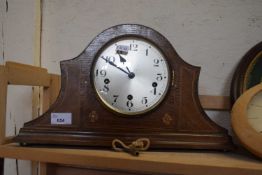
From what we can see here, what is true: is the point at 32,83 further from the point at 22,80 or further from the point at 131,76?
the point at 131,76

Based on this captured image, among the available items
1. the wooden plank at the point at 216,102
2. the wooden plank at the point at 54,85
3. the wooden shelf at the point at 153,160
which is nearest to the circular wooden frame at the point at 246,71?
the wooden plank at the point at 216,102

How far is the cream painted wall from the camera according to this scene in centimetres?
82

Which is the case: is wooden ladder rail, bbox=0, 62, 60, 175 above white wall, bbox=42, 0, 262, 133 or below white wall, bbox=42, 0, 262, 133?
below

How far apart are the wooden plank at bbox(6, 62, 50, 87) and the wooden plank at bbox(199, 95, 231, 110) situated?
0.43 m

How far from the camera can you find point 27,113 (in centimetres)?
82

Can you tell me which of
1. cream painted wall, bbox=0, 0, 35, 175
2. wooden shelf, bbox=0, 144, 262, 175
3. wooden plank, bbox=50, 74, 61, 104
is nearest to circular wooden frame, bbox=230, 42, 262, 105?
wooden shelf, bbox=0, 144, 262, 175

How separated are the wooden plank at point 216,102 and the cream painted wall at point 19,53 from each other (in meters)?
0.53

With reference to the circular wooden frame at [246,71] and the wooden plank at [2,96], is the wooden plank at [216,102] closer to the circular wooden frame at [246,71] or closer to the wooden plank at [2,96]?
the circular wooden frame at [246,71]

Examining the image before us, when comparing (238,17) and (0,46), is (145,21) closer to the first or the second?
(238,17)

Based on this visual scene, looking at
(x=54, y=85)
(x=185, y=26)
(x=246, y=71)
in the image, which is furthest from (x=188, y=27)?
(x=54, y=85)

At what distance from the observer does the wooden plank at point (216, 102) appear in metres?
0.69

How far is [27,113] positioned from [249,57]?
0.66 meters

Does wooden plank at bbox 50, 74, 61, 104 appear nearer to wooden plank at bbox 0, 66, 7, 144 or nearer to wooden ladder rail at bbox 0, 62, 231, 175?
wooden ladder rail at bbox 0, 62, 231, 175

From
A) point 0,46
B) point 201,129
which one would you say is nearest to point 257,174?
point 201,129
